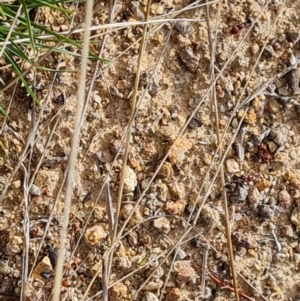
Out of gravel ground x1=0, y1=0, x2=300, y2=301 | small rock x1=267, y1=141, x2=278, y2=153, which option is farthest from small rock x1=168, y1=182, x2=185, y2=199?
Result: small rock x1=267, y1=141, x2=278, y2=153

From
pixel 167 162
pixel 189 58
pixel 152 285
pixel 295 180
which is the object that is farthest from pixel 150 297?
pixel 189 58

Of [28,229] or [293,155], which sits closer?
[28,229]

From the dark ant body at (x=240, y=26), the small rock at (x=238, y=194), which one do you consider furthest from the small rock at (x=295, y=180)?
the dark ant body at (x=240, y=26)

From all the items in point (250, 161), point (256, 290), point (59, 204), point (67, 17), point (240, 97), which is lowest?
point (256, 290)

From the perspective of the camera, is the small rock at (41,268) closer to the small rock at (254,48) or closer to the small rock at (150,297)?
the small rock at (150,297)

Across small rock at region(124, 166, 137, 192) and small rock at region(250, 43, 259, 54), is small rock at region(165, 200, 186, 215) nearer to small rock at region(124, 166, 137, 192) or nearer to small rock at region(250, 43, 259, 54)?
small rock at region(124, 166, 137, 192)

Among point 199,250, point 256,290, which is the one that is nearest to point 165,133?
point 199,250

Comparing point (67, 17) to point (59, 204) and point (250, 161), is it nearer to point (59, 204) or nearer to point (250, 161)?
point (59, 204)
